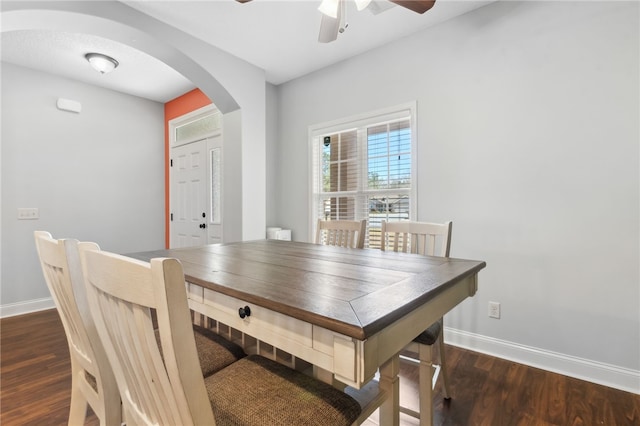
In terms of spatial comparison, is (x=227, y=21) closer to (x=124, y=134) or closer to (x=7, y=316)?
(x=124, y=134)

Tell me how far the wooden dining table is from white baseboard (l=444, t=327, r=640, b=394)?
1.33 meters

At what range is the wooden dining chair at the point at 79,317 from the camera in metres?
0.91

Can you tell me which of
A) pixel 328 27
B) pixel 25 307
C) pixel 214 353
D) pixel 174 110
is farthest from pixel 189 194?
pixel 214 353

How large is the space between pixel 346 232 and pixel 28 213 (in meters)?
3.58

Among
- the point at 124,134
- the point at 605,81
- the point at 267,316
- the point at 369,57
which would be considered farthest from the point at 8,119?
the point at 605,81

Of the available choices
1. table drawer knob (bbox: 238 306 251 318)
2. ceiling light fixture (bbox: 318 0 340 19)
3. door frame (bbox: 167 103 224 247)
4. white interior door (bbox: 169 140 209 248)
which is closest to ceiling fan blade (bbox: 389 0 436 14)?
ceiling light fixture (bbox: 318 0 340 19)

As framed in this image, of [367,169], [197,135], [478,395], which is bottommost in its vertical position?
[478,395]

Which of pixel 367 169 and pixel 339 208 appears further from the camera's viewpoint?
pixel 339 208

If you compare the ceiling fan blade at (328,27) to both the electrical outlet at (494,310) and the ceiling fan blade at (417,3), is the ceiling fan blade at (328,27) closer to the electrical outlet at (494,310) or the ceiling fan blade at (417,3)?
the ceiling fan blade at (417,3)

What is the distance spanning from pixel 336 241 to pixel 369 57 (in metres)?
1.99

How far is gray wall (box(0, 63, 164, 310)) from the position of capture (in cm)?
319

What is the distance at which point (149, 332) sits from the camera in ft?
2.05

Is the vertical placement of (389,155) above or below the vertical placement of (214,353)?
above

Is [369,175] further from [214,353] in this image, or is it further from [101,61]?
[101,61]
